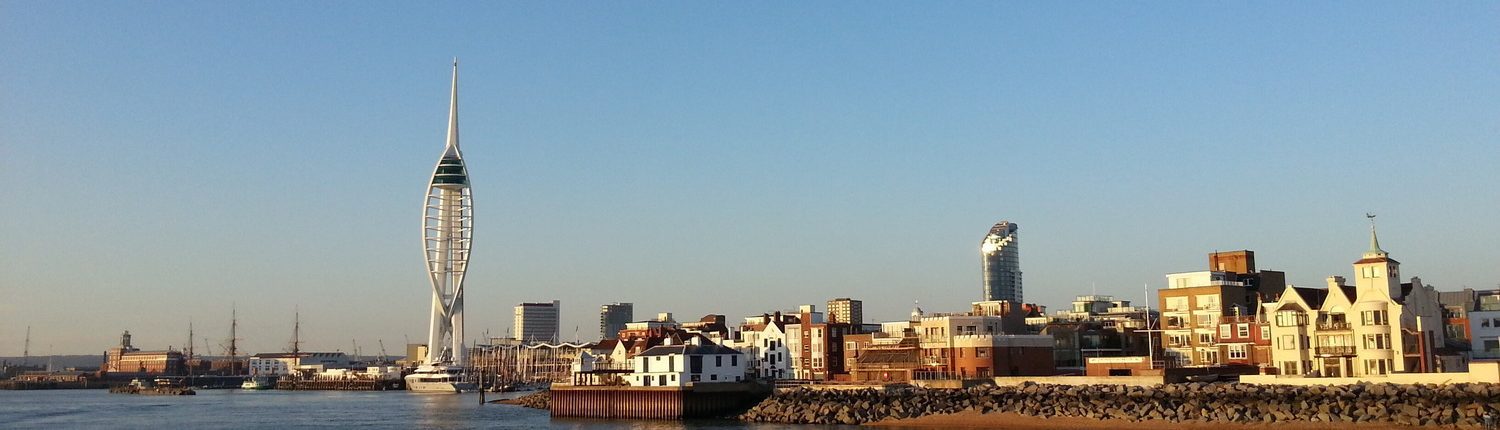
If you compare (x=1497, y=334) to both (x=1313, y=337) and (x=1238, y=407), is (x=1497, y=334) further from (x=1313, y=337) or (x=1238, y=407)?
(x=1238, y=407)

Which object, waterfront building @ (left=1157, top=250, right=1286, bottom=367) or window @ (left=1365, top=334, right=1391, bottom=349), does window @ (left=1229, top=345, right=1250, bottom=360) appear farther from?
window @ (left=1365, top=334, right=1391, bottom=349)

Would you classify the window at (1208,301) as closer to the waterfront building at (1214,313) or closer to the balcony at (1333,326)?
the waterfront building at (1214,313)

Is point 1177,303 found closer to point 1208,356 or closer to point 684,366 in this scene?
point 1208,356

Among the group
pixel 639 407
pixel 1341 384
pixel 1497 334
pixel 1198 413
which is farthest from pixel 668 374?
pixel 1497 334

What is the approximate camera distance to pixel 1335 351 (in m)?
91.6

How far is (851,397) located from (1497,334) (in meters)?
55.4

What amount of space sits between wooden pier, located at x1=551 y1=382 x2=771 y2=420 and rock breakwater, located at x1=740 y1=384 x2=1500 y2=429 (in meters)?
2.84

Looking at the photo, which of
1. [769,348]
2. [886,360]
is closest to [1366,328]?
[886,360]

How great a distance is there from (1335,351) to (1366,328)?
329 cm

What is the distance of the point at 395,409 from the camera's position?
468ft

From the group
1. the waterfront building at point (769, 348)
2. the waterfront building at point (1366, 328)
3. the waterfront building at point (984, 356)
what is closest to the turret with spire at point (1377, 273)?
the waterfront building at point (1366, 328)

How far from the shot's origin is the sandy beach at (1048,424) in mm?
71750

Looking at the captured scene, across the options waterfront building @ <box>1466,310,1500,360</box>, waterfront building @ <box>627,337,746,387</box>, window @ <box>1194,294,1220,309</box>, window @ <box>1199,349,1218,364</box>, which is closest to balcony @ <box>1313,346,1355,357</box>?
window @ <box>1199,349,1218,364</box>

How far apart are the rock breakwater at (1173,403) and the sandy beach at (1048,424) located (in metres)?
0.64
